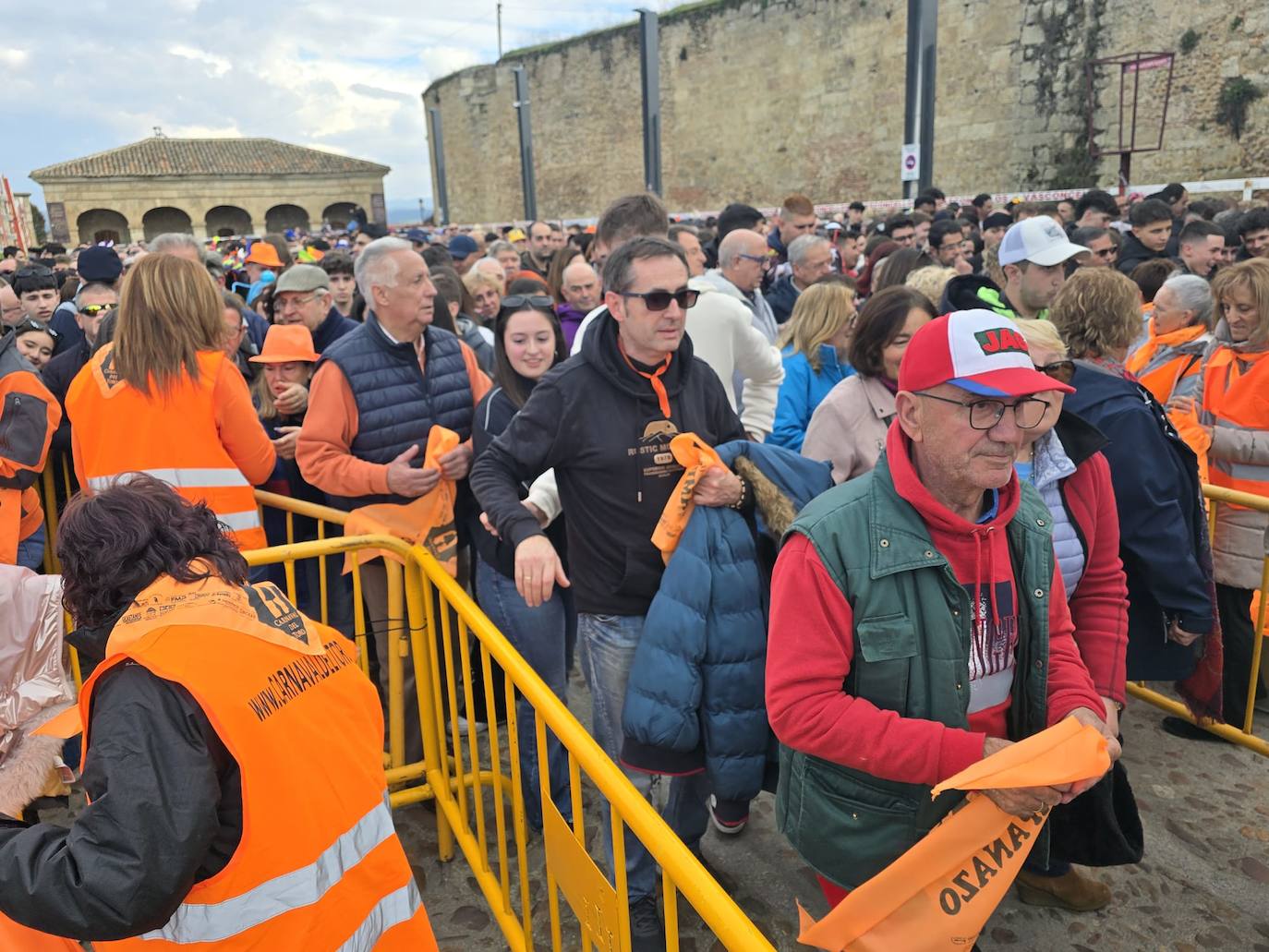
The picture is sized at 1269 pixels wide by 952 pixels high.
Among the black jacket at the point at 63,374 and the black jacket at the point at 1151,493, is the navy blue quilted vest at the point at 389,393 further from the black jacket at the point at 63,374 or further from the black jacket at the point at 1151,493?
the black jacket at the point at 1151,493

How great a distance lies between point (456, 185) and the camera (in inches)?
1773

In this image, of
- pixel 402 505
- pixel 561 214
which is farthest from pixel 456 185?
pixel 402 505

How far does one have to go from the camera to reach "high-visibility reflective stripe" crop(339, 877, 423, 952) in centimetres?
178

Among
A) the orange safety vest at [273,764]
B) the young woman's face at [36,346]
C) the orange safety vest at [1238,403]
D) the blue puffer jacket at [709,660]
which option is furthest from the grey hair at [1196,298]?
the young woman's face at [36,346]

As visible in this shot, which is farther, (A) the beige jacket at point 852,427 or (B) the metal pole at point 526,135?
(B) the metal pole at point 526,135

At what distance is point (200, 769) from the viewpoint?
1479 millimetres

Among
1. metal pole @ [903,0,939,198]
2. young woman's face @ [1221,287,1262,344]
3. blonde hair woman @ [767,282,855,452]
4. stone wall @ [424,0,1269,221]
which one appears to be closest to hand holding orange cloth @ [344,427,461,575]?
blonde hair woman @ [767,282,855,452]

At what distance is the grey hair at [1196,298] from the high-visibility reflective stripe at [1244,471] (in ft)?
3.05

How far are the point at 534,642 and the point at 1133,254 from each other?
234 inches

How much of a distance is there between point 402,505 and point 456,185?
4497cm

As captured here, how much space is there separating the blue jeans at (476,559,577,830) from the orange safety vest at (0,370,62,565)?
2012 millimetres

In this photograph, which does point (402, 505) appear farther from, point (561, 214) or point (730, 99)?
point (561, 214)

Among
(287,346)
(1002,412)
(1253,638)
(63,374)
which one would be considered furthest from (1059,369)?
(63,374)

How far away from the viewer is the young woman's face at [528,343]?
3.24 m
